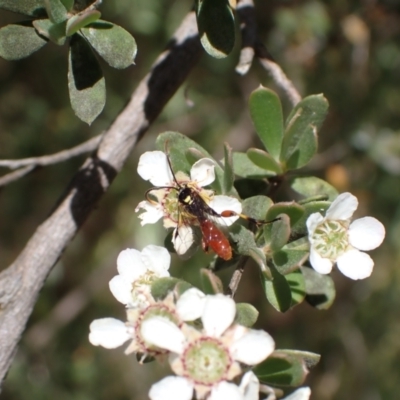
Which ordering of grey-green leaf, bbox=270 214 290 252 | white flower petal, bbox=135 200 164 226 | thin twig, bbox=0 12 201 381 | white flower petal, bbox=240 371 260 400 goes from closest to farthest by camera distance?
white flower petal, bbox=240 371 260 400, grey-green leaf, bbox=270 214 290 252, white flower petal, bbox=135 200 164 226, thin twig, bbox=0 12 201 381

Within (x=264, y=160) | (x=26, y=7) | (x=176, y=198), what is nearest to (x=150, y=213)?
(x=176, y=198)

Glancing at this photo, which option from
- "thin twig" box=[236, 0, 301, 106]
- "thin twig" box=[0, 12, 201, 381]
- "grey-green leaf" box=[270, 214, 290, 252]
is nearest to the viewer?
"grey-green leaf" box=[270, 214, 290, 252]

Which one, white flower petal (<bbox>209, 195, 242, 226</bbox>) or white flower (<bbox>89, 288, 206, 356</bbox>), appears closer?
white flower (<bbox>89, 288, 206, 356</bbox>)

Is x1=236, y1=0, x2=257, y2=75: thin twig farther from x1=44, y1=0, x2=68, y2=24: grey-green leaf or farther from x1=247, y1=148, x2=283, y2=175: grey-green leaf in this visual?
x1=44, y1=0, x2=68, y2=24: grey-green leaf

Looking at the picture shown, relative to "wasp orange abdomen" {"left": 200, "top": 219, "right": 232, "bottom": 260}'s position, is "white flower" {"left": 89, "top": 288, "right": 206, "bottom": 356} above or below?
above

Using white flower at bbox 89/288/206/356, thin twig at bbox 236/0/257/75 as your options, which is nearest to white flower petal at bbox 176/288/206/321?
white flower at bbox 89/288/206/356

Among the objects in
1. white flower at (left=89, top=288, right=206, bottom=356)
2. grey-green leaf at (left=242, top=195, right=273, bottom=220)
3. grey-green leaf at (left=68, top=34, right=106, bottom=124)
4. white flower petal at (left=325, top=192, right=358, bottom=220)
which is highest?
grey-green leaf at (left=68, top=34, right=106, bottom=124)

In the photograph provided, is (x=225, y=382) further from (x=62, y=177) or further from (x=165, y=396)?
(x=62, y=177)

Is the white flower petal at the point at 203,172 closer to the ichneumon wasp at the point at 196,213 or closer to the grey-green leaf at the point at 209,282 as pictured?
the ichneumon wasp at the point at 196,213
